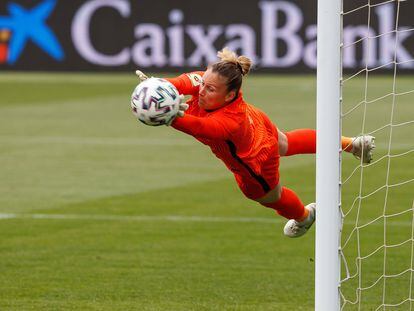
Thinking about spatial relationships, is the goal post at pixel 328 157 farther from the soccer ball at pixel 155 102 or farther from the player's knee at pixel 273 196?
the player's knee at pixel 273 196

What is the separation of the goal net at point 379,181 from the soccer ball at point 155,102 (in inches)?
42.3

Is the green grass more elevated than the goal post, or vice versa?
the goal post

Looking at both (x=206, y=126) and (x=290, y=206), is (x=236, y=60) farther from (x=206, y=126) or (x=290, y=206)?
(x=290, y=206)

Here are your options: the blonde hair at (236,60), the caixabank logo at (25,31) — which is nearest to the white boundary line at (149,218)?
the blonde hair at (236,60)

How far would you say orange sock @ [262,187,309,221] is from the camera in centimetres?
917

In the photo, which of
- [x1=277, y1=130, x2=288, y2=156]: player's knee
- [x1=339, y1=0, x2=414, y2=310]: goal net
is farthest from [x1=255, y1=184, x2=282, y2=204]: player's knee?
[x1=339, y1=0, x2=414, y2=310]: goal net

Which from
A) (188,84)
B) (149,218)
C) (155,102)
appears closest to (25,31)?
(149,218)

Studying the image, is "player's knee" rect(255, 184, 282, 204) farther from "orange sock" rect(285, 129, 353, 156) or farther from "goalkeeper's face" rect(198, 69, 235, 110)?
"goalkeeper's face" rect(198, 69, 235, 110)

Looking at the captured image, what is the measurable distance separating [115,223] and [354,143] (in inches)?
167

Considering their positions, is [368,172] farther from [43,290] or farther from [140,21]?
[140,21]

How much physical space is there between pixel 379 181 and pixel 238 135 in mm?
7142

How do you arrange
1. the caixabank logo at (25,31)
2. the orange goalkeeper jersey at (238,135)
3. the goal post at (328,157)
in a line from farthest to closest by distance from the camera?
the caixabank logo at (25,31), the orange goalkeeper jersey at (238,135), the goal post at (328,157)

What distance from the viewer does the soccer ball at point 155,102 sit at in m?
6.91

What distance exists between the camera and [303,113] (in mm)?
22078
